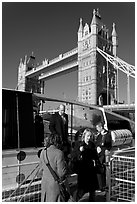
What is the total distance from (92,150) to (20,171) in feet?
3.17

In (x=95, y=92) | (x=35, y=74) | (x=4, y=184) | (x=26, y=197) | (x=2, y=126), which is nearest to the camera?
(x=26, y=197)

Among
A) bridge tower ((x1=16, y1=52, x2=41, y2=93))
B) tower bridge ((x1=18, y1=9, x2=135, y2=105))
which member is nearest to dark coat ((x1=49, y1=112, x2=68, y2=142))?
tower bridge ((x1=18, y1=9, x2=135, y2=105))

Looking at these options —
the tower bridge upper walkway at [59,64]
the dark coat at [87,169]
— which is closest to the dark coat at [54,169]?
the dark coat at [87,169]

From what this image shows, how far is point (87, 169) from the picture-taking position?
2537 millimetres

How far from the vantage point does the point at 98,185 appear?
2.58 metres

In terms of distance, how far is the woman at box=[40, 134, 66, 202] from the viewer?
6.07 feet

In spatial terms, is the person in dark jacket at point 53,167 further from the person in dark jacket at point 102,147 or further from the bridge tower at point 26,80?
the bridge tower at point 26,80

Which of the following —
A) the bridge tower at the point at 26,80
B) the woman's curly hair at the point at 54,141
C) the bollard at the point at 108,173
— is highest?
the bridge tower at the point at 26,80

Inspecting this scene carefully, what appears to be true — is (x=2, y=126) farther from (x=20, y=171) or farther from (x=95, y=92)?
(x=95, y=92)

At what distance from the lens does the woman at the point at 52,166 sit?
1850mm

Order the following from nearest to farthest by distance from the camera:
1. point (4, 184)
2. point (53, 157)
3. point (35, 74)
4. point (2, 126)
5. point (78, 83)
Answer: point (53, 157) → point (4, 184) → point (2, 126) → point (78, 83) → point (35, 74)

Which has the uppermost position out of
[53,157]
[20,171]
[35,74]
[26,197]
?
[35,74]

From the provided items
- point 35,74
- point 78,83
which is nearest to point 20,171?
point 78,83

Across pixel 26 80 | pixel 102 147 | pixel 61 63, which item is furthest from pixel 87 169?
pixel 26 80
